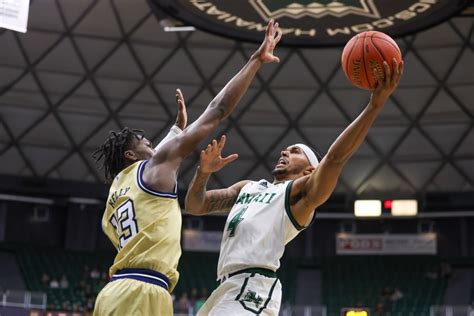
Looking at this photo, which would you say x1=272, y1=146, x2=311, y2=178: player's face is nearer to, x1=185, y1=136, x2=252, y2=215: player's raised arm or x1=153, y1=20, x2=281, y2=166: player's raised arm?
x1=185, y1=136, x2=252, y2=215: player's raised arm

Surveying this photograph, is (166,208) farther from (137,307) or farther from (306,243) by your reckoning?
(306,243)

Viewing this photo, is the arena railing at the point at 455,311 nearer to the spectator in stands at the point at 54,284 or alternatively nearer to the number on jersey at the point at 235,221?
the spectator in stands at the point at 54,284

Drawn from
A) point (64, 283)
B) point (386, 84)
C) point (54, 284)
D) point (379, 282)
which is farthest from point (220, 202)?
point (379, 282)

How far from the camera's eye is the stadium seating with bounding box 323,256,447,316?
34719mm

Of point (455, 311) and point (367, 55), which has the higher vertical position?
point (367, 55)

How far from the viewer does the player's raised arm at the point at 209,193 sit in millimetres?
7828

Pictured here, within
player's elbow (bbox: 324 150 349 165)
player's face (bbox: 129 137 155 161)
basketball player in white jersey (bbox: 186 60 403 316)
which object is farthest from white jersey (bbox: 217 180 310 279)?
player's face (bbox: 129 137 155 161)

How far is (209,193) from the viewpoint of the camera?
8.38 m

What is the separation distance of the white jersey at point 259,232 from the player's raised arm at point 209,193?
1.79ft

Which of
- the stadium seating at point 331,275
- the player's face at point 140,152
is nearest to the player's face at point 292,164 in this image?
the player's face at point 140,152

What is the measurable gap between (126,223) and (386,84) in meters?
2.68

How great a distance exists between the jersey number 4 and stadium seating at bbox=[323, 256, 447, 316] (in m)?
27.7

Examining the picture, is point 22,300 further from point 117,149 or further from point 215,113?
point 215,113

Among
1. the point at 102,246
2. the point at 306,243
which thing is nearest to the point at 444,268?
the point at 306,243
